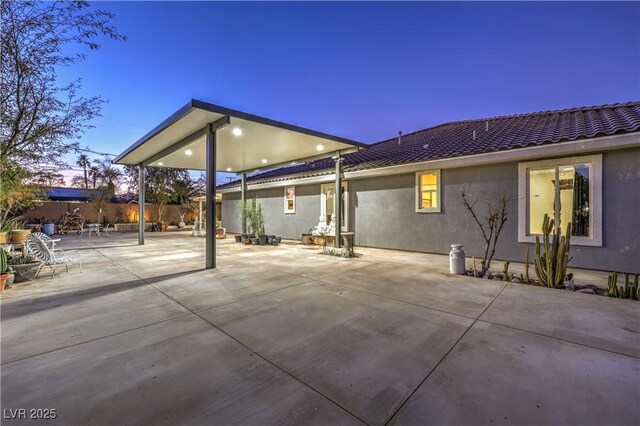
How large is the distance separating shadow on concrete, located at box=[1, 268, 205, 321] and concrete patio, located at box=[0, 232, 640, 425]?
45mm

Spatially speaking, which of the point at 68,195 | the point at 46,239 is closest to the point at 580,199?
the point at 46,239

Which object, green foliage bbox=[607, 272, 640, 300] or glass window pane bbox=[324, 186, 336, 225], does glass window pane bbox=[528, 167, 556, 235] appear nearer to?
green foliage bbox=[607, 272, 640, 300]

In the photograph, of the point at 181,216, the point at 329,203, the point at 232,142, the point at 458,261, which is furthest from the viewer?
the point at 181,216

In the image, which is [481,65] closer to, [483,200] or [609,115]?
[609,115]

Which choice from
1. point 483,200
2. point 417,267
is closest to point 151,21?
point 417,267

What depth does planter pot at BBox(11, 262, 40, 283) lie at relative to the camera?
523cm

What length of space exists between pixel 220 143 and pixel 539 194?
366 inches

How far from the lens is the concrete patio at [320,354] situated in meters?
1.86

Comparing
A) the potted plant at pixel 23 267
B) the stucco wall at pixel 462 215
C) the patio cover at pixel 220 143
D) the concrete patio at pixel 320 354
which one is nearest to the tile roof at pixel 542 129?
the stucco wall at pixel 462 215

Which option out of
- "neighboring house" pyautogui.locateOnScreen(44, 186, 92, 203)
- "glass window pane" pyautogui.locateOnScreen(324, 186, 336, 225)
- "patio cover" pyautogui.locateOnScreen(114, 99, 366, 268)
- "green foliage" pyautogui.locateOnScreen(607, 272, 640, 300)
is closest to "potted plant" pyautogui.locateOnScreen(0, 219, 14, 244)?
"patio cover" pyautogui.locateOnScreen(114, 99, 366, 268)

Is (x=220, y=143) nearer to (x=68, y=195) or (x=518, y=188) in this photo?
(x=518, y=188)

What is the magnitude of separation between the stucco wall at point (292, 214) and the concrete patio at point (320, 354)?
752cm

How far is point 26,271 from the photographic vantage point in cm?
534

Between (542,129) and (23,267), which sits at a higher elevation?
(542,129)
